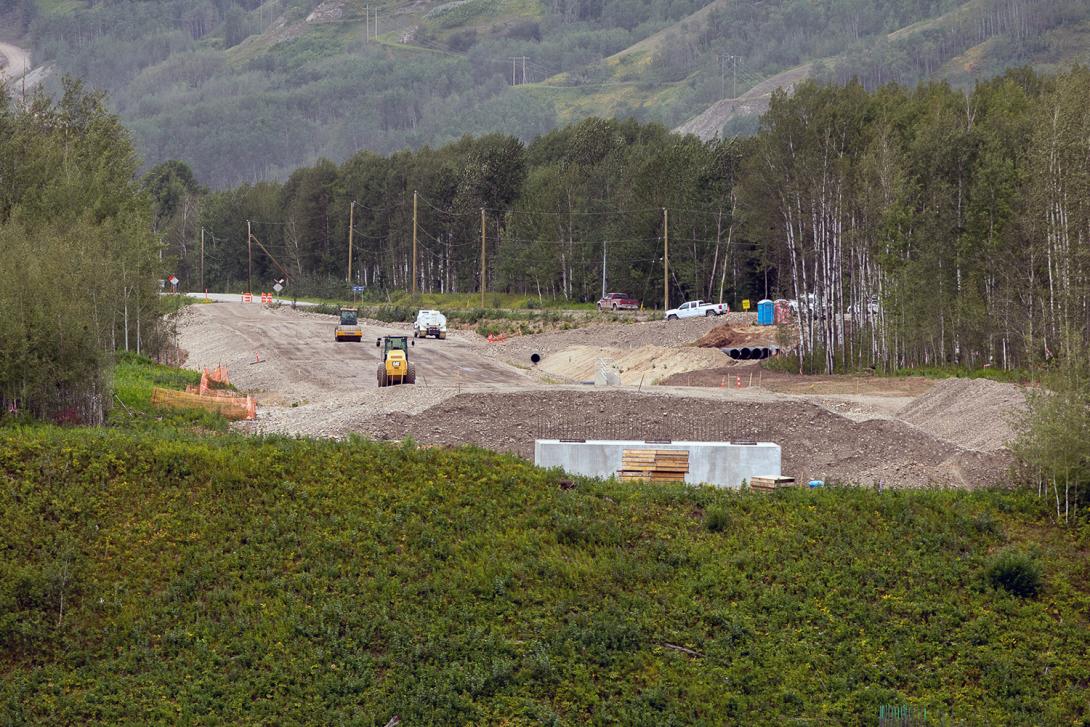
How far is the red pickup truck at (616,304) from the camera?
9800cm

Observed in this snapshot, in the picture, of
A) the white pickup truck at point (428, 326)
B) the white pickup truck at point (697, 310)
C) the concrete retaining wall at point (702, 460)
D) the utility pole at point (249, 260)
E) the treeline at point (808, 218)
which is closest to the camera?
the concrete retaining wall at point (702, 460)

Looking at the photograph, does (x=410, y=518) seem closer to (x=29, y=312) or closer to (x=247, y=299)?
(x=29, y=312)

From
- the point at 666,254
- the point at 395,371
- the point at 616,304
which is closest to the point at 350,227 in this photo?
the point at 616,304

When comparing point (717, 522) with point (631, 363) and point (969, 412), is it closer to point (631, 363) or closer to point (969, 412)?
point (969, 412)

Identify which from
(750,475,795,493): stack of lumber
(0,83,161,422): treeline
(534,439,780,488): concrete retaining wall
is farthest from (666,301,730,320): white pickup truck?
(750,475,795,493): stack of lumber

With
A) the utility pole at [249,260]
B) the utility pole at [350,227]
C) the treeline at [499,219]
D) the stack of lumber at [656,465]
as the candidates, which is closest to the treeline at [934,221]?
the stack of lumber at [656,465]

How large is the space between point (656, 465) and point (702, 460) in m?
1.22

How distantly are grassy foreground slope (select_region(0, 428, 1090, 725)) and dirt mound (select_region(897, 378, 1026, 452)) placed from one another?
32.9 ft

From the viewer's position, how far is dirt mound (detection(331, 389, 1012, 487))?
34.8 metres

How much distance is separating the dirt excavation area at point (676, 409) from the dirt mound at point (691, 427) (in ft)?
0.19

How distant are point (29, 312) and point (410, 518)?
1317 centimetres

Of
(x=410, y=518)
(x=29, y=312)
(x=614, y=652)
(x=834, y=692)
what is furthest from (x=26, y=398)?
(x=834, y=692)

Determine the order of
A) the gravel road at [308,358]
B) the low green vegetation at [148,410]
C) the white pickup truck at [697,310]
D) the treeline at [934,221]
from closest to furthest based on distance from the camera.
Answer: the low green vegetation at [148,410] → the treeline at [934,221] → the gravel road at [308,358] → the white pickup truck at [697,310]

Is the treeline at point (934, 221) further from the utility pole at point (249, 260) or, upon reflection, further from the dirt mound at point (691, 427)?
the utility pole at point (249, 260)
